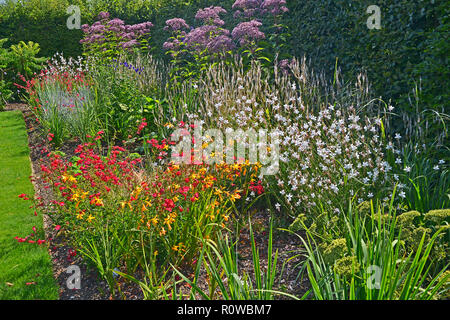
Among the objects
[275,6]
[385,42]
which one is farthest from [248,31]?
[385,42]

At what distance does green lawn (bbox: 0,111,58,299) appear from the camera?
3656 millimetres

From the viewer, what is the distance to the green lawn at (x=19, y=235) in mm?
3656

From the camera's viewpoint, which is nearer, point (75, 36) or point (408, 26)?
point (408, 26)

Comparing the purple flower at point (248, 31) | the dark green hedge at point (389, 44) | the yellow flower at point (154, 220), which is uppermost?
the purple flower at point (248, 31)

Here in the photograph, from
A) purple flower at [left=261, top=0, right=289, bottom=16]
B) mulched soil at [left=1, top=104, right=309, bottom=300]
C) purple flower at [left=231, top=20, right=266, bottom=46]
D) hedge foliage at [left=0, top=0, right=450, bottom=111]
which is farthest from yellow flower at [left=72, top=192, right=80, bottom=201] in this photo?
purple flower at [left=261, top=0, right=289, bottom=16]

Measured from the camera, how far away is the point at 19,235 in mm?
4664

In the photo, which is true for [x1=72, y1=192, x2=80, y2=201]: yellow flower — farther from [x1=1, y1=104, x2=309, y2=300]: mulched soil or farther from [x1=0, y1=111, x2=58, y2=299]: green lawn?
[x1=0, y1=111, x2=58, y2=299]: green lawn

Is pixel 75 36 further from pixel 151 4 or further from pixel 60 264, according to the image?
pixel 60 264

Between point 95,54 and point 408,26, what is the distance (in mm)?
7318

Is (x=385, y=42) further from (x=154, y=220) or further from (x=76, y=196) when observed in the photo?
(x=76, y=196)

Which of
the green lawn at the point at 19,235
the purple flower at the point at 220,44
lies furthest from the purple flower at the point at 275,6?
the green lawn at the point at 19,235

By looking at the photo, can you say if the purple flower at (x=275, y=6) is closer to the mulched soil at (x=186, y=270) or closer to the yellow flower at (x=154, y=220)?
the mulched soil at (x=186, y=270)
